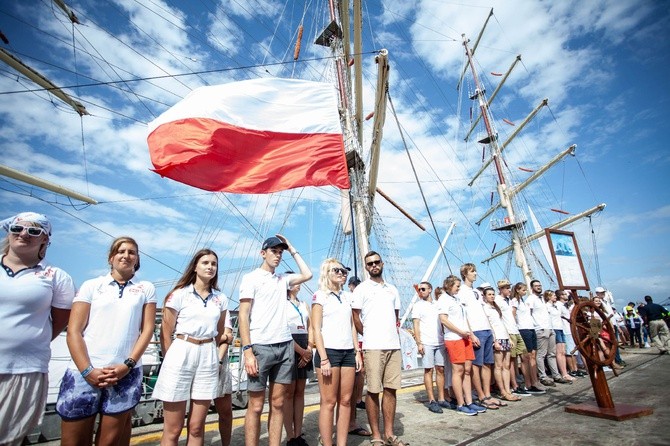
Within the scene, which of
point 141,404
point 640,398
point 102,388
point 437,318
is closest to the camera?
point 102,388

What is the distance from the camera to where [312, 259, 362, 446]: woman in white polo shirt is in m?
3.14

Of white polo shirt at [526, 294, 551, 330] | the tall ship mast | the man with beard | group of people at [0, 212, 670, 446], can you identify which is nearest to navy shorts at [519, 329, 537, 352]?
white polo shirt at [526, 294, 551, 330]

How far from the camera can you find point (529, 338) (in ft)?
21.6

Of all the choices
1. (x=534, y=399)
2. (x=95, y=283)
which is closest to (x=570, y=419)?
(x=534, y=399)

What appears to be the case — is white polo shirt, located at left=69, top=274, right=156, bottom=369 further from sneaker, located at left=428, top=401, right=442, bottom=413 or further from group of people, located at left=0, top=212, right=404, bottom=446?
sneaker, located at left=428, top=401, right=442, bottom=413

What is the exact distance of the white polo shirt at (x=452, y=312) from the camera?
5.11 metres

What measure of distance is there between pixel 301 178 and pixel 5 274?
12.0 ft

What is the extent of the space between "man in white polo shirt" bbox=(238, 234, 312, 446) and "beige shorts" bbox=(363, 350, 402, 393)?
0.90m

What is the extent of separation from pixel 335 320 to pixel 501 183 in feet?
102

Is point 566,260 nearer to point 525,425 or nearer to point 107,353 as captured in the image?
point 525,425

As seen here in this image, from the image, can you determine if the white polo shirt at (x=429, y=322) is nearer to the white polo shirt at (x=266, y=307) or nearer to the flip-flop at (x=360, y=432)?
the flip-flop at (x=360, y=432)

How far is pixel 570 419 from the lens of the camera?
399 cm

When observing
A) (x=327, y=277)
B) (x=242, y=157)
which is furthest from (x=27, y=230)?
(x=242, y=157)

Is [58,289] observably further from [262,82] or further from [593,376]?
[593,376]
